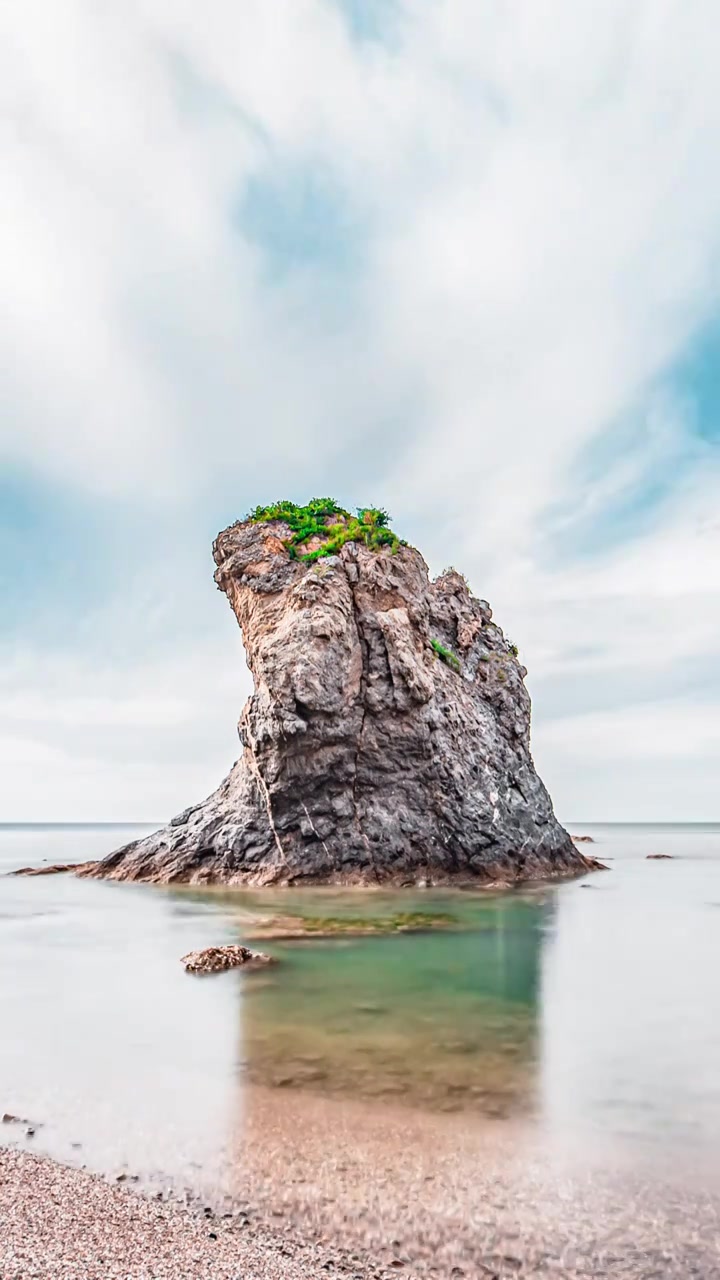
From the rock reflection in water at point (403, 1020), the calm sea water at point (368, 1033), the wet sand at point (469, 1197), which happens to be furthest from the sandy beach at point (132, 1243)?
the rock reflection in water at point (403, 1020)

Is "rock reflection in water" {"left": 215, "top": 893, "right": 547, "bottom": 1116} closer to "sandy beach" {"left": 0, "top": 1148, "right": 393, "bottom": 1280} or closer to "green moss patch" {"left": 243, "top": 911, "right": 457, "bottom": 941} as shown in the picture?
"green moss patch" {"left": 243, "top": 911, "right": 457, "bottom": 941}

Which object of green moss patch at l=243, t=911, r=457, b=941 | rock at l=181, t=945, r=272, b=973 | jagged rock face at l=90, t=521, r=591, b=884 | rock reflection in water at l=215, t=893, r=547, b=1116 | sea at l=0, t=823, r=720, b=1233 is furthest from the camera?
jagged rock face at l=90, t=521, r=591, b=884

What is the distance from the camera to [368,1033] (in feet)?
29.4

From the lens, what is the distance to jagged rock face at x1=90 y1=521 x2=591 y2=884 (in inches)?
1046

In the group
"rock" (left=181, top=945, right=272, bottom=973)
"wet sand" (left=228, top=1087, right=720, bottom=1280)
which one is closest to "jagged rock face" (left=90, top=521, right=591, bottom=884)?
"rock" (left=181, top=945, right=272, bottom=973)

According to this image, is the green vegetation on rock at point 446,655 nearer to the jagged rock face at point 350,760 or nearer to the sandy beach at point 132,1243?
the jagged rock face at point 350,760

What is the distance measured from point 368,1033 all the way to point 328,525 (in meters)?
24.3

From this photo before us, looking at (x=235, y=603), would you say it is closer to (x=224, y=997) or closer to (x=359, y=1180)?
(x=224, y=997)

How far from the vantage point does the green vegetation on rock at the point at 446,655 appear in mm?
30872

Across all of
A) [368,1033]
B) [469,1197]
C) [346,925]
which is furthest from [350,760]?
[469,1197]

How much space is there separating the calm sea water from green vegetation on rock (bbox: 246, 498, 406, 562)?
52.7 feet

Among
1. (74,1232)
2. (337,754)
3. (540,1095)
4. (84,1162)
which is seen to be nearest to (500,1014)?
(540,1095)

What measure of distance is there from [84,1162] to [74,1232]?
1.33 metres

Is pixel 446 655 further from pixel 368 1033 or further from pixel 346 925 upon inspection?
pixel 368 1033
